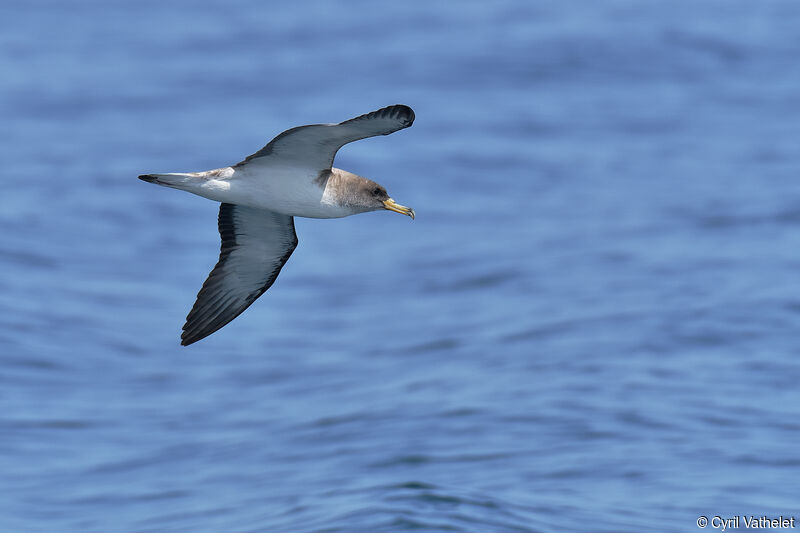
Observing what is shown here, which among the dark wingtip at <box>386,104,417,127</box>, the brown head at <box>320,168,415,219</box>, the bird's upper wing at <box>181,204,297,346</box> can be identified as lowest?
the bird's upper wing at <box>181,204,297,346</box>

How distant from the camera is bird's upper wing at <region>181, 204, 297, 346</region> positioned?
461 inches

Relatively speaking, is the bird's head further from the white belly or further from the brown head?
the white belly

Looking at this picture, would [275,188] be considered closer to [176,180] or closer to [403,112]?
[176,180]

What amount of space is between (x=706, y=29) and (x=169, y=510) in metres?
32.9

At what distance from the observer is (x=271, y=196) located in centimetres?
1035

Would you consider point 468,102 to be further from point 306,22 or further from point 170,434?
point 170,434

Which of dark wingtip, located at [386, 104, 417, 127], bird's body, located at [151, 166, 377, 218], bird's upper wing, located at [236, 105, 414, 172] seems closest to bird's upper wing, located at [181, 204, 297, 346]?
bird's body, located at [151, 166, 377, 218]

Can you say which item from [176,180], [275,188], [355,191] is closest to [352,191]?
[355,191]

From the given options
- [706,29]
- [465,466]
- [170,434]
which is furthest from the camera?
[706,29]

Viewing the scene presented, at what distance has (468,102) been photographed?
4147 centimetres

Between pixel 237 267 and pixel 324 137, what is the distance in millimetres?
2325

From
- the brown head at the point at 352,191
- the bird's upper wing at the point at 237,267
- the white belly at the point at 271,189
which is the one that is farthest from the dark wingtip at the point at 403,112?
the bird's upper wing at the point at 237,267

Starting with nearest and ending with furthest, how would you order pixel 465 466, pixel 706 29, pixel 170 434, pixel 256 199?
pixel 256 199
pixel 465 466
pixel 170 434
pixel 706 29

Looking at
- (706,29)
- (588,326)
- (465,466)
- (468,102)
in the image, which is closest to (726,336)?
(588,326)
